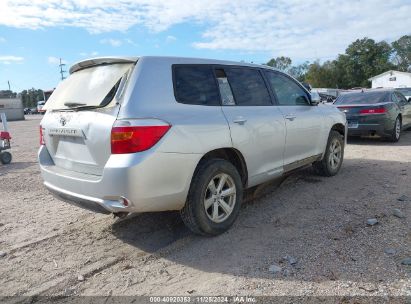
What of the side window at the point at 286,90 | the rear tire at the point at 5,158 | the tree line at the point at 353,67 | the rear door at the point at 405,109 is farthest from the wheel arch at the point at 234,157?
the tree line at the point at 353,67

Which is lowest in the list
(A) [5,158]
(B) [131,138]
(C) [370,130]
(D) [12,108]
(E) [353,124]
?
(A) [5,158]

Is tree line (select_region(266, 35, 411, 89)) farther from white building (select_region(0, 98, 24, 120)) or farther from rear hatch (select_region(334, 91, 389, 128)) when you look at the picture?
rear hatch (select_region(334, 91, 389, 128))

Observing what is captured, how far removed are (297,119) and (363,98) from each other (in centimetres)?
658

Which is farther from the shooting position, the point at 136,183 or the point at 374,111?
the point at 374,111

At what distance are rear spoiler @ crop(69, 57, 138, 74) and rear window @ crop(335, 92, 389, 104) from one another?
339 inches

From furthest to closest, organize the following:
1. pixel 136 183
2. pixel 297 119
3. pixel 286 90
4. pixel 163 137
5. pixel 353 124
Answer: pixel 353 124 → pixel 286 90 → pixel 297 119 → pixel 163 137 → pixel 136 183

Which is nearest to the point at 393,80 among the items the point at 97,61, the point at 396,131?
the point at 396,131

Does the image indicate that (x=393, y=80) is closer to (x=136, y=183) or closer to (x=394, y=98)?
(x=394, y=98)

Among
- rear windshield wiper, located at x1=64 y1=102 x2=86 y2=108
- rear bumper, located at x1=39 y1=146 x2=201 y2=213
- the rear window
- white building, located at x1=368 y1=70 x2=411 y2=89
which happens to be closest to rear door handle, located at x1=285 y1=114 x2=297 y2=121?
rear bumper, located at x1=39 y1=146 x2=201 y2=213

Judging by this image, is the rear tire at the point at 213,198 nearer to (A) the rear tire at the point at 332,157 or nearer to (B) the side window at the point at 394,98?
(A) the rear tire at the point at 332,157

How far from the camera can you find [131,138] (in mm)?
3283

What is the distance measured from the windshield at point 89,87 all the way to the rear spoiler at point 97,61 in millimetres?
40

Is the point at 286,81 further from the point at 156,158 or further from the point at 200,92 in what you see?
the point at 156,158

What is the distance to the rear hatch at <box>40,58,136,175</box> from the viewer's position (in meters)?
3.44
